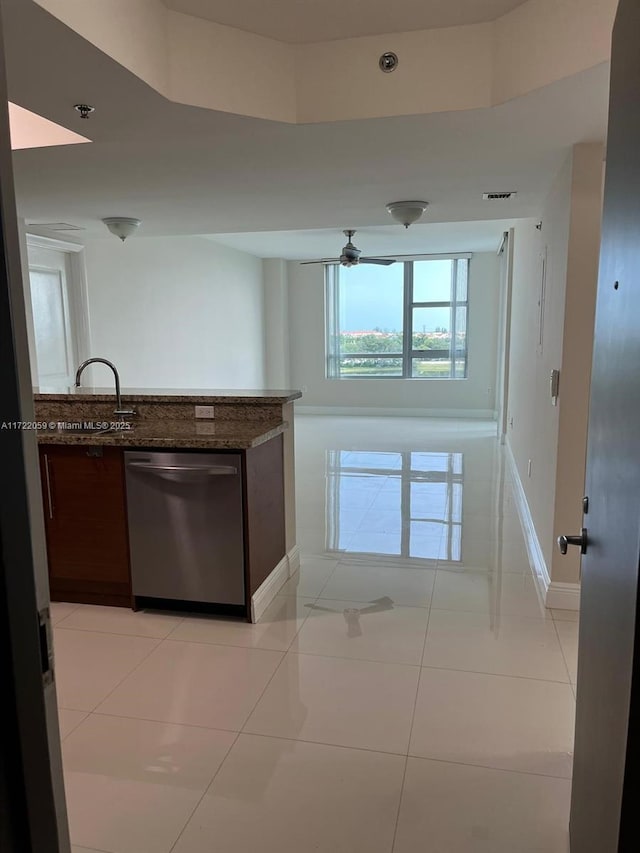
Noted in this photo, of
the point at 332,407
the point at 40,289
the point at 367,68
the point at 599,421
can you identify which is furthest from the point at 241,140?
the point at 332,407

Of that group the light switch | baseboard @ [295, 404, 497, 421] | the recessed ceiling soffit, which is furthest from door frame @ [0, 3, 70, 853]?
baseboard @ [295, 404, 497, 421]

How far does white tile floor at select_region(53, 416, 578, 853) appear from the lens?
1.73 meters

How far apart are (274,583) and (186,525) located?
0.65 m

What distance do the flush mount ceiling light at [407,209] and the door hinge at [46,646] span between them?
381 cm

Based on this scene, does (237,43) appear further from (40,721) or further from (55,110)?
(40,721)

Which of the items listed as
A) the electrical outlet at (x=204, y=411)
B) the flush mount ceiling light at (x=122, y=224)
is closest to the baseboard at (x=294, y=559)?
the electrical outlet at (x=204, y=411)

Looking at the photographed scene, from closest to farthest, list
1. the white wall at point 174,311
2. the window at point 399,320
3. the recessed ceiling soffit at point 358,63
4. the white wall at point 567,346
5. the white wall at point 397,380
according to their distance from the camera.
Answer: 1. the recessed ceiling soffit at point 358,63
2. the white wall at point 567,346
3. the white wall at point 174,311
4. the white wall at point 397,380
5. the window at point 399,320

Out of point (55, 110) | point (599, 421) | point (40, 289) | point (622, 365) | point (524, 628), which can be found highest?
point (55, 110)

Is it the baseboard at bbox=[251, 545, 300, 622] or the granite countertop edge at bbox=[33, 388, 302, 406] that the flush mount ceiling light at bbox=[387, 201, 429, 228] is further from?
the baseboard at bbox=[251, 545, 300, 622]

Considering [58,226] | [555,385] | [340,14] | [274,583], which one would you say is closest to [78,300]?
[58,226]

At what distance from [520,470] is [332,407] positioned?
5.40 meters

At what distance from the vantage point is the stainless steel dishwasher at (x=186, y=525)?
2855 mm

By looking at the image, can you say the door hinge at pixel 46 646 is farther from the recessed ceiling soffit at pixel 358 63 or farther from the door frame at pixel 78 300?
the door frame at pixel 78 300

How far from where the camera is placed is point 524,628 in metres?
2.88
